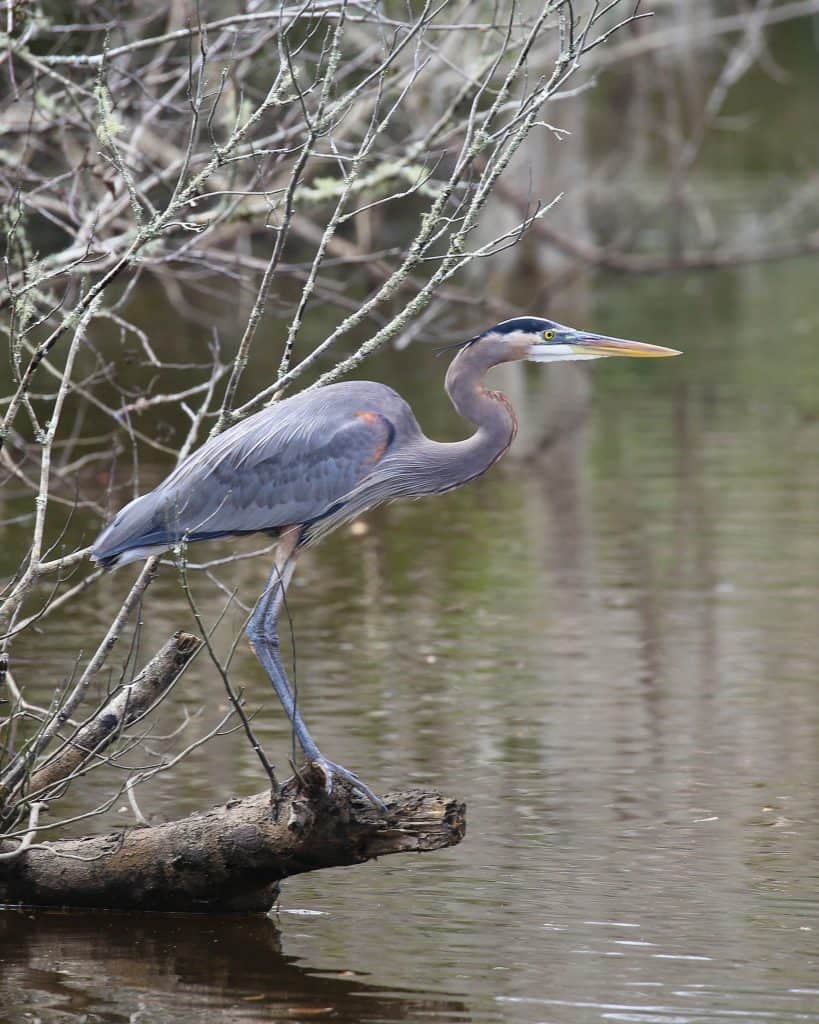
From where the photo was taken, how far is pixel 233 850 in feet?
19.1

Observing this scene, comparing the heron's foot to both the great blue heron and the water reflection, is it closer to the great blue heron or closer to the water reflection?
the water reflection

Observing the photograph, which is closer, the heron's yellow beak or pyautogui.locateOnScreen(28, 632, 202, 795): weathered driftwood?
pyautogui.locateOnScreen(28, 632, 202, 795): weathered driftwood

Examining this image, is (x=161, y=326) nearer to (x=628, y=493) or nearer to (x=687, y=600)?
(x=628, y=493)

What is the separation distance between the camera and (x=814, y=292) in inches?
1187

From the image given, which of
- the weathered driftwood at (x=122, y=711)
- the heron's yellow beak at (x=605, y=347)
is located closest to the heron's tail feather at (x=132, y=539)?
the weathered driftwood at (x=122, y=711)

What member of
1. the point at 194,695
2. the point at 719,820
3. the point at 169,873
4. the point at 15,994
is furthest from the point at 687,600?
the point at 15,994

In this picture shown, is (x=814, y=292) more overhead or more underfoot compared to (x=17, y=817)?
more overhead

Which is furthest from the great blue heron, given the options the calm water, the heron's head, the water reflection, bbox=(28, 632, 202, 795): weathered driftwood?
the calm water

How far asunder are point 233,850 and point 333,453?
1408mm

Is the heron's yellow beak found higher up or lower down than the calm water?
higher up

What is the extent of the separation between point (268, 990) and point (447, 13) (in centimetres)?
1108

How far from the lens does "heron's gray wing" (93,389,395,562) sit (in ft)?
21.3

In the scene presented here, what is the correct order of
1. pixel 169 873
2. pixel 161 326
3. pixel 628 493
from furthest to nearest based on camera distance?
pixel 161 326 → pixel 628 493 → pixel 169 873

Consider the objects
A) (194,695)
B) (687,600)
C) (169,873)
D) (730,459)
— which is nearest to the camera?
(169,873)
